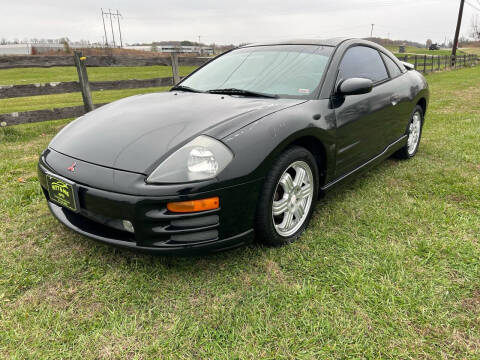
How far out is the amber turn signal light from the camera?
5.67 feet

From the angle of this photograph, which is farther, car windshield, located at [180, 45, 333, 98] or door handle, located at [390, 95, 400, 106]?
door handle, located at [390, 95, 400, 106]

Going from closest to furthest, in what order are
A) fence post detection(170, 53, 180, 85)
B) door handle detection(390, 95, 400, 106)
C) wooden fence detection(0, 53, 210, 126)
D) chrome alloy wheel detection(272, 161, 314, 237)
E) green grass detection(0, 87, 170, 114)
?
chrome alloy wheel detection(272, 161, 314, 237) < door handle detection(390, 95, 400, 106) < wooden fence detection(0, 53, 210, 126) < fence post detection(170, 53, 180, 85) < green grass detection(0, 87, 170, 114)

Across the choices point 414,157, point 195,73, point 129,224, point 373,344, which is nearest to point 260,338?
point 373,344

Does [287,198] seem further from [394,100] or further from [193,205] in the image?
[394,100]

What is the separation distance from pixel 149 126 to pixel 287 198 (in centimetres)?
98

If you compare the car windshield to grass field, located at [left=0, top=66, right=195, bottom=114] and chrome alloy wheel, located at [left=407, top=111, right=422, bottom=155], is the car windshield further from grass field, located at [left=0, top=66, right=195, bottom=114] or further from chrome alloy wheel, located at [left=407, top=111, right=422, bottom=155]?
grass field, located at [left=0, top=66, right=195, bottom=114]

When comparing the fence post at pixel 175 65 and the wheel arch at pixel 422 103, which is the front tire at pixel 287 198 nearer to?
the wheel arch at pixel 422 103

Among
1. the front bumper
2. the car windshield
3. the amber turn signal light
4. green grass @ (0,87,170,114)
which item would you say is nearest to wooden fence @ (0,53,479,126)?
green grass @ (0,87,170,114)

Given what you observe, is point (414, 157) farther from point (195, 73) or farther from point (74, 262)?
point (74, 262)

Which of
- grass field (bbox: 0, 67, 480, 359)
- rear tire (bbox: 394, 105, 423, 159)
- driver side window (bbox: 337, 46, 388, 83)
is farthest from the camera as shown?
rear tire (bbox: 394, 105, 423, 159)

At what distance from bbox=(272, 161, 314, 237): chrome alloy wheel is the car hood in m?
0.43

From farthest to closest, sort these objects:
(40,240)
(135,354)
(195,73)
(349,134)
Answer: (195,73) → (349,134) → (40,240) → (135,354)

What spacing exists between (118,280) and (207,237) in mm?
592

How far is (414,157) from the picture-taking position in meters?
4.08
